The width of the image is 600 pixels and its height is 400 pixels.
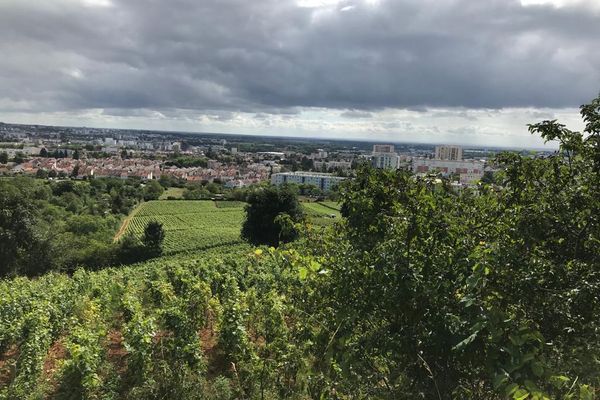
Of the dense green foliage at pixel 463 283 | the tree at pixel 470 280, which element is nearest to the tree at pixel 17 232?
the dense green foliage at pixel 463 283

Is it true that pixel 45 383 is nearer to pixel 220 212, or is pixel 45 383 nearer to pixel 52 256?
pixel 52 256

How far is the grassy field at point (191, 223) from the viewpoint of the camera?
47.3m

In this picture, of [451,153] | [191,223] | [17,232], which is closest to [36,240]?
[17,232]

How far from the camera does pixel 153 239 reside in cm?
4234

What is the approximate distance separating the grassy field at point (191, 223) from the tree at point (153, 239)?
1670mm

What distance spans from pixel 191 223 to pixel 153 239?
63.8ft

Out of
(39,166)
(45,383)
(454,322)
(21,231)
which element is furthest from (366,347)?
(39,166)

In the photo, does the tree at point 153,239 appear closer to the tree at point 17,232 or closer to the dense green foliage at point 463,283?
the tree at point 17,232

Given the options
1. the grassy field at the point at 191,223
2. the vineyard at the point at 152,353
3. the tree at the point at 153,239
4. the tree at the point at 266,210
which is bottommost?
the grassy field at the point at 191,223

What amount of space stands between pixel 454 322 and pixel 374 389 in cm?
84

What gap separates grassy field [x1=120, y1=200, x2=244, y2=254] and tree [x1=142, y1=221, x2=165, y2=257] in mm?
1670

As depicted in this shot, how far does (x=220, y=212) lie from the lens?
70.4 meters

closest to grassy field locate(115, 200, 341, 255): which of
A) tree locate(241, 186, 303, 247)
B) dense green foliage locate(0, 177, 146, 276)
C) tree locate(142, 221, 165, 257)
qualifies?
tree locate(142, 221, 165, 257)

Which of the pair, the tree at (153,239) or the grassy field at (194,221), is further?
the grassy field at (194,221)
